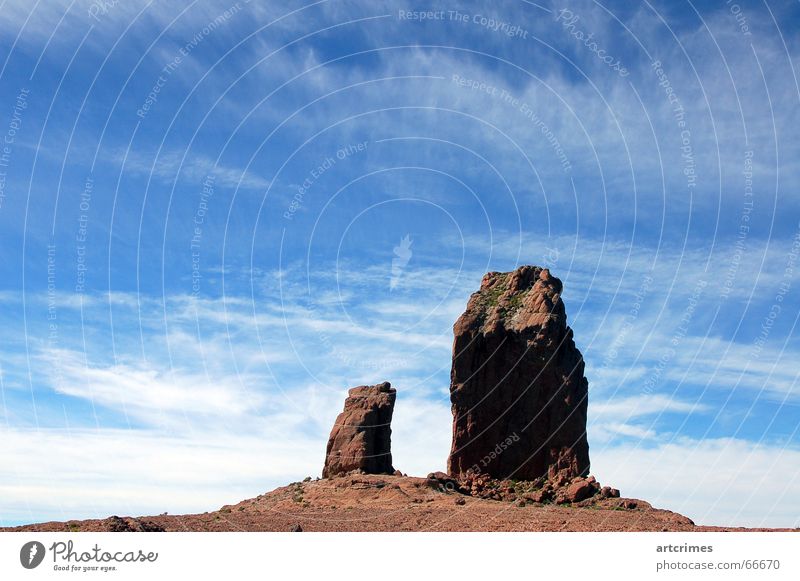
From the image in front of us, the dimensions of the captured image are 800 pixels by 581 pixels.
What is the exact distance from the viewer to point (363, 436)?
85.1 metres

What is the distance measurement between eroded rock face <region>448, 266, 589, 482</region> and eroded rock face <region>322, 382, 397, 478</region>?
8.99m

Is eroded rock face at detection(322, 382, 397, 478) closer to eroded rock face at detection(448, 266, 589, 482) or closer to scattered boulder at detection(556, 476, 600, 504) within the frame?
eroded rock face at detection(448, 266, 589, 482)

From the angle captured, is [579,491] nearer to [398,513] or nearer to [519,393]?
[519,393]

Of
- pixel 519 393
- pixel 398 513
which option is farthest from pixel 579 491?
pixel 398 513

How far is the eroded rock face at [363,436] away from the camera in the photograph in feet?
276

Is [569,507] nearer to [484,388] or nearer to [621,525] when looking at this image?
[621,525]

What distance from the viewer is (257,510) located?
74.8m

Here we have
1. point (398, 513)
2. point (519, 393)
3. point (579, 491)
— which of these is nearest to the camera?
point (398, 513)

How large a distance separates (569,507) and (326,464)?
93.1ft

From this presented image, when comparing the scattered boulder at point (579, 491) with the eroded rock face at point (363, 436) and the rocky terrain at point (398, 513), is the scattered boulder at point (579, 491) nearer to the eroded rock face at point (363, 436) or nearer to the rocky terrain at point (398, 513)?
the rocky terrain at point (398, 513)

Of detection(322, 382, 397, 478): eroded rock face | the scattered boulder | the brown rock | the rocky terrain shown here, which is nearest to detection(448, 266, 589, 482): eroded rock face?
the rocky terrain

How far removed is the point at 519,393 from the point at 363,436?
19.9 meters

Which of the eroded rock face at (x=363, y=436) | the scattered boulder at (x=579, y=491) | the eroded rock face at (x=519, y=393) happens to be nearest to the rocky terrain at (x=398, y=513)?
the scattered boulder at (x=579, y=491)

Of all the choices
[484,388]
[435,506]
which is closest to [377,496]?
[435,506]
